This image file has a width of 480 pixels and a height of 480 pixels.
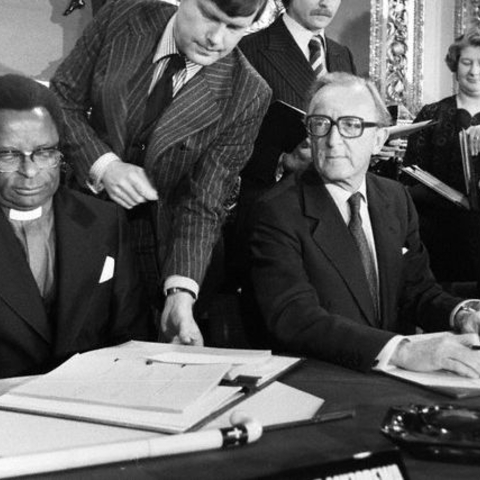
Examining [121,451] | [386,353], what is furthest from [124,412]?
[386,353]

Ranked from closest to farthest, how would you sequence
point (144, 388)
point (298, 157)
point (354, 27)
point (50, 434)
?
point (50, 434)
point (144, 388)
point (298, 157)
point (354, 27)

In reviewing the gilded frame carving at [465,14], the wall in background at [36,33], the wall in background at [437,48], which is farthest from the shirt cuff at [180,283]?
the gilded frame carving at [465,14]

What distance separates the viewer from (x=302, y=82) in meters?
3.00

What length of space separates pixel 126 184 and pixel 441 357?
943mm

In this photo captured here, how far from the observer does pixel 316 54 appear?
319cm

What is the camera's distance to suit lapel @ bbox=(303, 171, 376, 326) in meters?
2.15

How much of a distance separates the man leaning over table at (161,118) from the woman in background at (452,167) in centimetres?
169

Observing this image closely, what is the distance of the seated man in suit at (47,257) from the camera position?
1.81m

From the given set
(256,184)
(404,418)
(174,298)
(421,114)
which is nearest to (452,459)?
(404,418)

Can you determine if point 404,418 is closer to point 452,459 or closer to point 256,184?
point 452,459

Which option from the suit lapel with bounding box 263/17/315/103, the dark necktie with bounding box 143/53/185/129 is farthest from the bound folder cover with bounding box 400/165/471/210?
the dark necktie with bounding box 143/53/185/129

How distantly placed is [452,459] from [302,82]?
2.11 metres

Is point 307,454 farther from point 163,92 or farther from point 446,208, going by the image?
point 446,208

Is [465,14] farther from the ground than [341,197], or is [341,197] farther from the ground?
[465,14]
